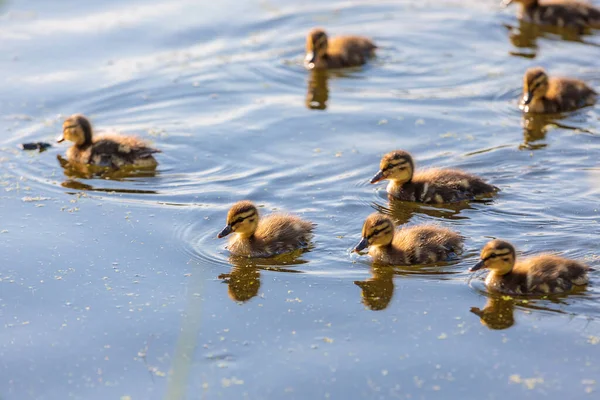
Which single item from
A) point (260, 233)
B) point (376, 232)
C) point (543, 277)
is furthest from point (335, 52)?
point (543, 277)

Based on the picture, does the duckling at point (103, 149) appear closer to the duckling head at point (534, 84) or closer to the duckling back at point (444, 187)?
the duckling back at point (444, 187)

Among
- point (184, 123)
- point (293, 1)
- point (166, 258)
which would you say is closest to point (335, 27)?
point (293, 1)

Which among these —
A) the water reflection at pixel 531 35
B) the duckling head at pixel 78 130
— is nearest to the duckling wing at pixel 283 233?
the duckling head at pixel 78 130

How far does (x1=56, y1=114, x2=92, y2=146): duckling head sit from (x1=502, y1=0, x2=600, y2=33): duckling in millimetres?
5747

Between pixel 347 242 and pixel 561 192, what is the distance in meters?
1.75

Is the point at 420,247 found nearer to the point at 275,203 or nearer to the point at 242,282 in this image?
the point at 242,282

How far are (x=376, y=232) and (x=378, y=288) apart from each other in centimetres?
43

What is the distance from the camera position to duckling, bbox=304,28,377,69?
10.5 m

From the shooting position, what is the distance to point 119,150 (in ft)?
27.1

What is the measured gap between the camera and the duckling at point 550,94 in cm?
923

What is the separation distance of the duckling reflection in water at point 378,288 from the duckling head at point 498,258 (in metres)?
0.52

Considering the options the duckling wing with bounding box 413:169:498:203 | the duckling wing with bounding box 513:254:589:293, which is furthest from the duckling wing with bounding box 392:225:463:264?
the duckling wing with bounding box 413:169:498:203

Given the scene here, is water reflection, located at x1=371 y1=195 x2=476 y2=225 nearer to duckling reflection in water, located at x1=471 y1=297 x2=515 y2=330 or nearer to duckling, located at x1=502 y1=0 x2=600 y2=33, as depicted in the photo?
duckling reflection in water, located at x1=471 y1=297 x2=515 y2=330

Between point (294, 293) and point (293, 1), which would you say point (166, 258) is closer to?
point (294, 293)
